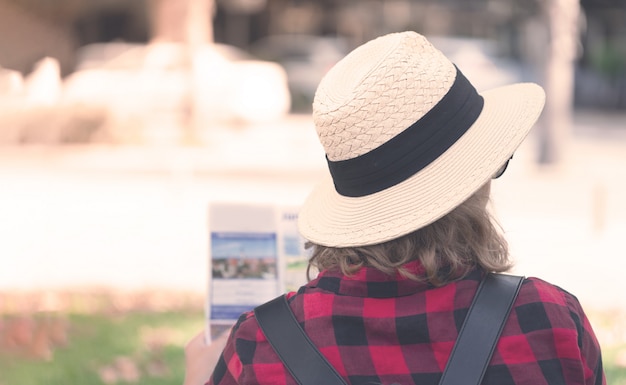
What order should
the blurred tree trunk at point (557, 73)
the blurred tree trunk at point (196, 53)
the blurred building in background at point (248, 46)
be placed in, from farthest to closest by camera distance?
the blurred tree trunk at point (196, 53) < the blurred building in background at point (248, 46) < the blurred tree trunk at point (557, 73)

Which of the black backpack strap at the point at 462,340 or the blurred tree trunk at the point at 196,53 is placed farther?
the blurred tree trunk at the point at 196,53

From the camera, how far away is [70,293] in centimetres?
570

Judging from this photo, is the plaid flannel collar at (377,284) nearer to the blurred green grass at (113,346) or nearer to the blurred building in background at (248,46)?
the blurred green grass at (113,346)

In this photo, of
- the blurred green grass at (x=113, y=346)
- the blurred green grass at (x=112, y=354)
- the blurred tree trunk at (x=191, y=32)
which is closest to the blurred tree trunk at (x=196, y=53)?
the blurred tree trunk at (x=191, y=32)

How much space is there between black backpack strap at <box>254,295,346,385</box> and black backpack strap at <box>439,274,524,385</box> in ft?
0.66

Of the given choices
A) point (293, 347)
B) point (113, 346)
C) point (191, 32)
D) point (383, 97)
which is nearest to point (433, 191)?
point (383, 97)

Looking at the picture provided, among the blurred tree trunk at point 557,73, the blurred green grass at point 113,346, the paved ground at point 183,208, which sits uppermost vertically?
the blurred tree trunk at point 557,73

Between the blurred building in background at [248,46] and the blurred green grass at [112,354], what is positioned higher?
the blurred building in background at [248,46]

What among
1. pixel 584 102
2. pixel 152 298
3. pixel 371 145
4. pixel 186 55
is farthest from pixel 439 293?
pixel 584 102

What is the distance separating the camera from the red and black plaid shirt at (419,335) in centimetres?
156

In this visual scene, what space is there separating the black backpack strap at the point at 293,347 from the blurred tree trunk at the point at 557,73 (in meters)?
10.4

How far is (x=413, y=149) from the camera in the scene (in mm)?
1713

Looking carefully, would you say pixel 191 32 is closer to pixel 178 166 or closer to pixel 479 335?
pixel 178 166

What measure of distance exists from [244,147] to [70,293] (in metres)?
9.36
